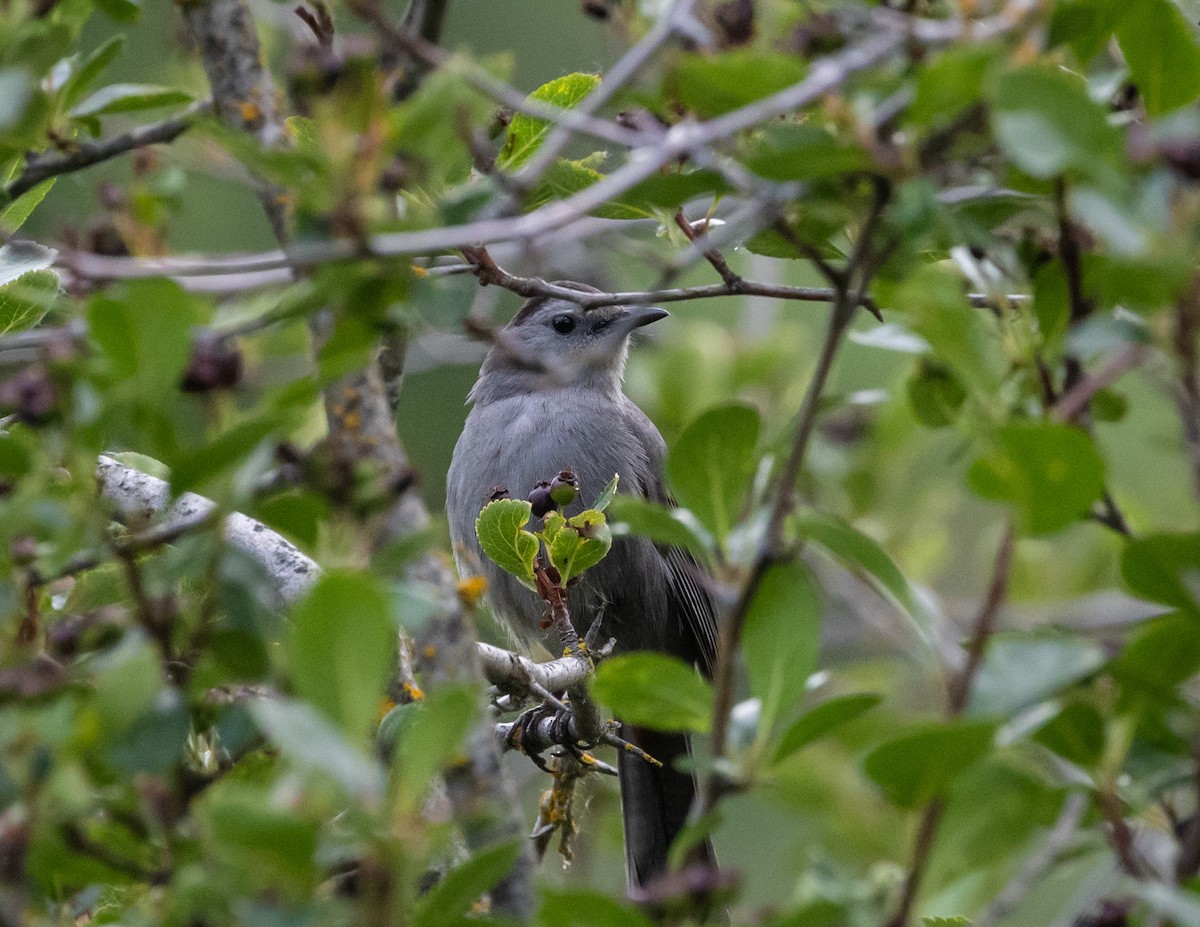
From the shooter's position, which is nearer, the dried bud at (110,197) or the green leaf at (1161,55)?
the green leaf at (1161,55)

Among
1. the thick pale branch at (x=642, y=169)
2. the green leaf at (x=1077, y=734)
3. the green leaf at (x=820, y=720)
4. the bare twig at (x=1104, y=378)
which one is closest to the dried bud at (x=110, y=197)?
the thick pale branch at (x=642, y=169)

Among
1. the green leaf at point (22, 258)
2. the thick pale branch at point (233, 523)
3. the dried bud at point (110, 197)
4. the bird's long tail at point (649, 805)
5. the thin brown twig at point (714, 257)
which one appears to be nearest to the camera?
the green leaf at point (22, 258)

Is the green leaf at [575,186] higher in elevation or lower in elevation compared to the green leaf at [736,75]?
lower

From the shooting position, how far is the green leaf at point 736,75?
180 centimetres

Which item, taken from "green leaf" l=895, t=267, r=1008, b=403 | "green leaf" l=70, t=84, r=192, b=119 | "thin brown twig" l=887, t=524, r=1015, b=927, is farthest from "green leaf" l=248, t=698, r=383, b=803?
"green leaf" l=70, t=84, r=192, b=119

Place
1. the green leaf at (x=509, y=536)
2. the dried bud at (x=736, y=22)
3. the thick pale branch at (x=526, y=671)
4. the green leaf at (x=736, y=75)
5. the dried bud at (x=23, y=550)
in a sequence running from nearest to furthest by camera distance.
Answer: the dried bud at (x=23, y=550), the green leaf at (x=736, y=75), the dried bud at (x=736, y=22), the green leaf at (x=509, y=536), the thick pale branch at (x=526, y=671)

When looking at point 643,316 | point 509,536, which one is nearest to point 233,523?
point 509,536

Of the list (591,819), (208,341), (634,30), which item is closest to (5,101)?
(208,341)

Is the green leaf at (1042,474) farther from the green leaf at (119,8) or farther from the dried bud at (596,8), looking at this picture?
the green leaf at (119,8)

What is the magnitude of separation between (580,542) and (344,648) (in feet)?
5.89

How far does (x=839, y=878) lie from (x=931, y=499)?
4017 millimetres

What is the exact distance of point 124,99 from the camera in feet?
9.73

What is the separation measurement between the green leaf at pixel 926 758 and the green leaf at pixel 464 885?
1.56 feet

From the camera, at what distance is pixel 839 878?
65.7 inches
